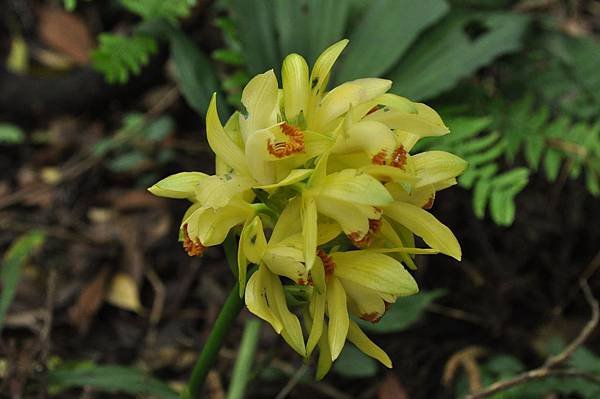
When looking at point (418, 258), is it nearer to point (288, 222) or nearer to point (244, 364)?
point (244, 364)

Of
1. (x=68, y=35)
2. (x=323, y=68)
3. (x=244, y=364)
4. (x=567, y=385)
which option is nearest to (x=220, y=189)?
(x=323, y=68)

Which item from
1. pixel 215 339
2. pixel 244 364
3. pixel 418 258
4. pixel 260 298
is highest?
pixel 260 298

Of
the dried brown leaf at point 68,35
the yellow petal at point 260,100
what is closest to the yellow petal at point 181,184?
the yellow petal at point 260,100

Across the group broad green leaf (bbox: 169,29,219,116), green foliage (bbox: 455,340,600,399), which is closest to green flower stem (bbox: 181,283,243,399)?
green foliage (bbox: 455,340,600,399)

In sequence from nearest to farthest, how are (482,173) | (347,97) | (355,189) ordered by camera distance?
1. (355,189)
2. (347,97)
3. (482,173)

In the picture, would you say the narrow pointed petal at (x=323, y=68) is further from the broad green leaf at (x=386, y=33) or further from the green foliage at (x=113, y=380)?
the broad green leaf at (x=386, y=33)

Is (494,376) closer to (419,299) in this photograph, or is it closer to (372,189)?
(419,299)

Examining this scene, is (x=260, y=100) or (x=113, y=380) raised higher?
(x=260, y=100)

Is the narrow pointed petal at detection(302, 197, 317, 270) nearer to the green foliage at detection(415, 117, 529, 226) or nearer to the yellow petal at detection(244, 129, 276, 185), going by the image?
the yellow petal at detection(244, 129, 276, 185)
